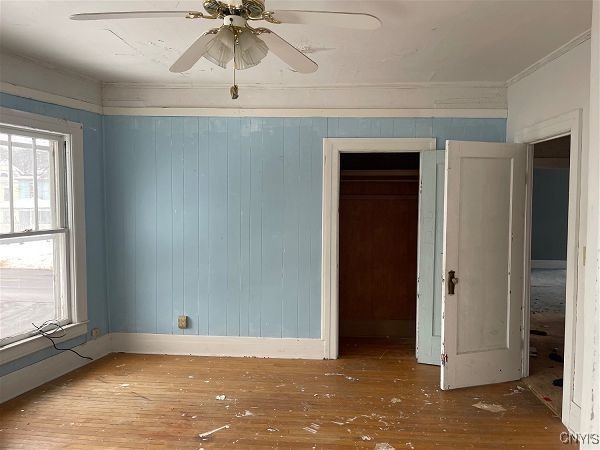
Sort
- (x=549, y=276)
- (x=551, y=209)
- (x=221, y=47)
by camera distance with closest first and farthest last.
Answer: (x=221, y=47), (x=549, y=276), (x=551, y=209)

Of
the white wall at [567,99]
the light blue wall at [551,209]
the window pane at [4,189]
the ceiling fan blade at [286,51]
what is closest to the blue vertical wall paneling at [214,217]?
the white wall at [567,99]

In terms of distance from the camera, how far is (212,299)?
163 inches

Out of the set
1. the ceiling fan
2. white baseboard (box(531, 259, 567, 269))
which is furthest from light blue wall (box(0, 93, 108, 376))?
white baseboard (box(531, 259, 567, 269))

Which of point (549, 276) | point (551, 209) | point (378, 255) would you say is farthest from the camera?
point (551, 209)

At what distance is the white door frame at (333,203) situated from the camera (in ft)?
12.9

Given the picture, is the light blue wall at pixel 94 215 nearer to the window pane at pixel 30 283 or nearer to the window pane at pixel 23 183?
the window pane at pixel 30 283

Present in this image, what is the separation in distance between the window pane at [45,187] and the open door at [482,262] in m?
3.33

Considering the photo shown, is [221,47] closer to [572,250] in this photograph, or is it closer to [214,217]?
[214,217]

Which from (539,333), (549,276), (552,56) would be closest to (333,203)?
(552,56)

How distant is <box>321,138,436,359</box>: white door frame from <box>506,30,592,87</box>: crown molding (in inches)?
33.3

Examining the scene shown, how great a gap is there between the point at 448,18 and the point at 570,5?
25.0 inches

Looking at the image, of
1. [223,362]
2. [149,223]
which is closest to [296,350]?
[223,362]

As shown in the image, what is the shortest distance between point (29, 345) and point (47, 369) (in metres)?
0.31

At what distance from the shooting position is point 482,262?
11.3 feet
